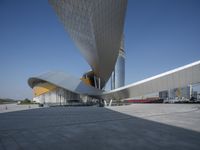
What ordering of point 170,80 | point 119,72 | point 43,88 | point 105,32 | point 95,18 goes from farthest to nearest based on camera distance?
1. point 119,72
2. point 43,88
3. point 170,80
4. point 105,32
5. point 95,18

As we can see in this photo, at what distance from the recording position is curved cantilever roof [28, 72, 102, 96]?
42.1m

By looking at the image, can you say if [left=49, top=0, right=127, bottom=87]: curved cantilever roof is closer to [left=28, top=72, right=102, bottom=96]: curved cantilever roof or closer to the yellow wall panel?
[left=28, top=72, right=102, bottom=96]: curved cantilever roof

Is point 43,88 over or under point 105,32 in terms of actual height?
under

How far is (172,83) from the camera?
24016mm

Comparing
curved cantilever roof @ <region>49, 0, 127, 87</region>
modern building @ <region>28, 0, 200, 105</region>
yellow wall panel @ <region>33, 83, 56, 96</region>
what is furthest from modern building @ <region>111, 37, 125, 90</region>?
curved cantilever roof @ <region>49, 0, 127, 87</region>

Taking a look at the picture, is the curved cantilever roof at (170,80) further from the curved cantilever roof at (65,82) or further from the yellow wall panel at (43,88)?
the yellow wall panel at (43,88)

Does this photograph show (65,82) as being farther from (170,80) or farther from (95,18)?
(170,80)

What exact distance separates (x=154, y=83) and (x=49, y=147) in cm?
2422

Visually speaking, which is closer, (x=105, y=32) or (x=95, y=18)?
(x=95, y=18)

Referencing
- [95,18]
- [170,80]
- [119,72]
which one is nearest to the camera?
[95,18]

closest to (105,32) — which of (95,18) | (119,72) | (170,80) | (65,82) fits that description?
(95,18)

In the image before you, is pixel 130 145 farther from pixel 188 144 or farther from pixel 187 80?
pixel 187 80

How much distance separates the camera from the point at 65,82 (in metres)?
43.3

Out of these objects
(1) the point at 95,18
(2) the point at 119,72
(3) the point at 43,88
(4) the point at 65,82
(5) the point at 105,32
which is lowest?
(3) the point at 43,88
